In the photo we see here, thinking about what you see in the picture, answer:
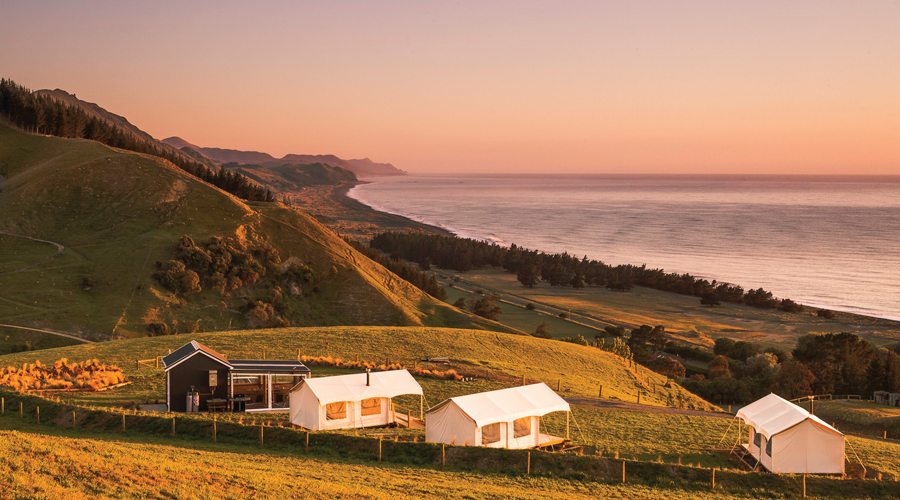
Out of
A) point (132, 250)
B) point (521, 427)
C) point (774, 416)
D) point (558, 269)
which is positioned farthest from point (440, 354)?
point (558, 269)

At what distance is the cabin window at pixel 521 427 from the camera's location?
33.6m

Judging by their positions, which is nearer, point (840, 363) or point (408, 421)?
point (408, 421)

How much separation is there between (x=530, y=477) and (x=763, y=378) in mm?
50941

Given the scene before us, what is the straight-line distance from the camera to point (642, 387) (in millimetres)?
61688

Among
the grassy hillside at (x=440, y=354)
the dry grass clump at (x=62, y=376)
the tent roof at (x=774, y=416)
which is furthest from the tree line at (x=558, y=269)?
the dry grass clump at (x=62, y=376)

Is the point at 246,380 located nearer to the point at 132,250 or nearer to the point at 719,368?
the point at 719,368

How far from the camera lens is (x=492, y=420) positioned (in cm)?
3231

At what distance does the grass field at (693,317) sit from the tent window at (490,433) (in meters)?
67.2

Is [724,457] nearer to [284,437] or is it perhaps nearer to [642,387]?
[284,437]

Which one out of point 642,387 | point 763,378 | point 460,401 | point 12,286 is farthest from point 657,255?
point 460,401

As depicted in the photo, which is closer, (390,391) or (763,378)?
(390,391)

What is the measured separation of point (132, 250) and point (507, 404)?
67201 millimetres

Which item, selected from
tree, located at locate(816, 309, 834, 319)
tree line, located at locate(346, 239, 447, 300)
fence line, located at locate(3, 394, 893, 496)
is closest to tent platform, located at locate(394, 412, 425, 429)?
fence line, located at locate(3, 394, 893, 496)

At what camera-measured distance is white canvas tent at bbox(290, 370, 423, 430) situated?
116 ft
